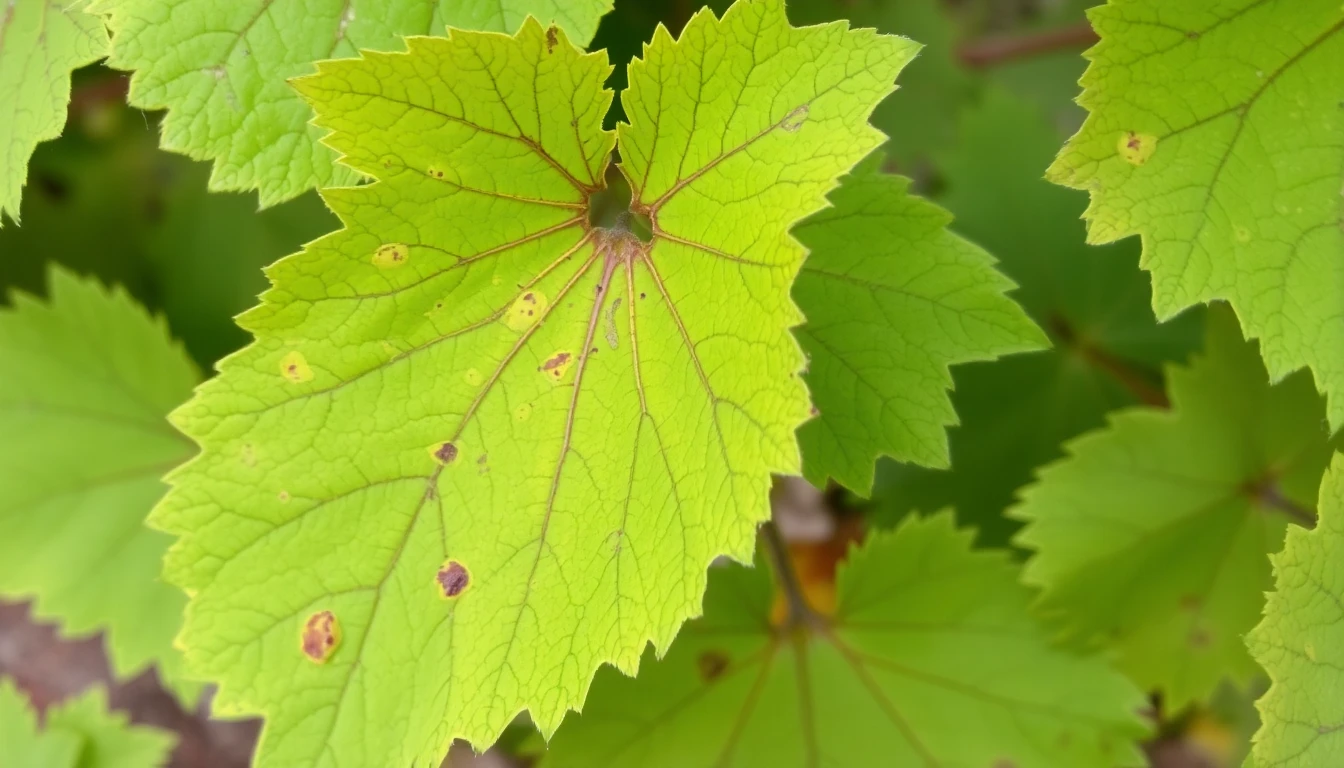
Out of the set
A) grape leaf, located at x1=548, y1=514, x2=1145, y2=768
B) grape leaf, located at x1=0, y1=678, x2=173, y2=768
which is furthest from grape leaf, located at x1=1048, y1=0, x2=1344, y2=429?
grape leaf, located at x1=0, y1=678, x2=173, y2=768

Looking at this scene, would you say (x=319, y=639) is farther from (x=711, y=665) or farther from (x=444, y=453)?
(x=711, y=665)

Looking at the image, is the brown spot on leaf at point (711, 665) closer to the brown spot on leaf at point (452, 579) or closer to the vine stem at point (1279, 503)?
the brown spot on leaf at point (452, 579)

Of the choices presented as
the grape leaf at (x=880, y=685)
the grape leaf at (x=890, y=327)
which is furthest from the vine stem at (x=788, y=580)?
the grape leaf at (x=890, y=327)

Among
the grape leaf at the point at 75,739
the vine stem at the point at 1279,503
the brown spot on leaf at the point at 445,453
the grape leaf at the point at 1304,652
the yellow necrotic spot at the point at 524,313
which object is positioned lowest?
the grape leaf at the point at 1304,652

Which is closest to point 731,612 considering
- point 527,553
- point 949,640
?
point 949,640

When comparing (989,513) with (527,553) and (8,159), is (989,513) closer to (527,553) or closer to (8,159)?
(527,553)

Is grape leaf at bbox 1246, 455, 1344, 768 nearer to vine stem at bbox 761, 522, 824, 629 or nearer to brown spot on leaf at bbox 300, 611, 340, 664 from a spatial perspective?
vine stem at bbox 761, 522, 824, 629
